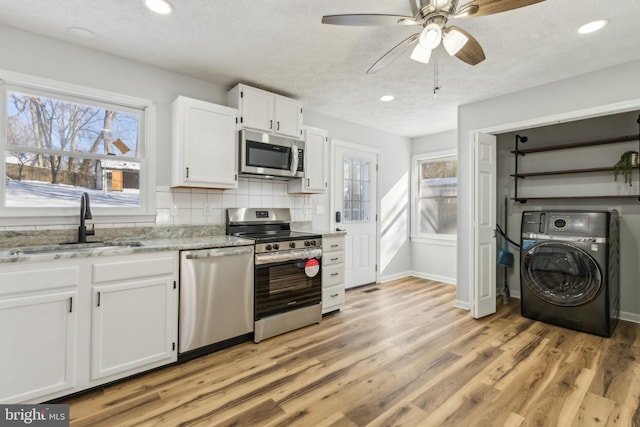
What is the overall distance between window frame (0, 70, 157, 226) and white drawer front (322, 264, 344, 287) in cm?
182

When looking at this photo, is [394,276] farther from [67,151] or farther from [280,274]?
[67,151]

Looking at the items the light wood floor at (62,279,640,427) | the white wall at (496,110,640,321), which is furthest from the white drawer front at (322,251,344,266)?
the white wall at (496,110,640,321)

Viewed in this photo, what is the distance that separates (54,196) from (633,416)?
423 centimetres

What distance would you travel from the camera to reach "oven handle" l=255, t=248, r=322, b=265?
281cm

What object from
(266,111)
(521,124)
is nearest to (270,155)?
(266,111)

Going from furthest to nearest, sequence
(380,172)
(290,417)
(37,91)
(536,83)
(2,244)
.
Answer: (380,172), (536,83), (37,91), (2,244), (290,417)

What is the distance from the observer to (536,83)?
317cm

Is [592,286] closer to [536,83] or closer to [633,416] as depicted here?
[633,416]

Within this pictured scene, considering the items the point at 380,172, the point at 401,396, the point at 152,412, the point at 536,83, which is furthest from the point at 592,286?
the point at 152,412

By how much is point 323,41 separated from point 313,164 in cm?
148

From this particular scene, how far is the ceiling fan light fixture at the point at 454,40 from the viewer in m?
1.84

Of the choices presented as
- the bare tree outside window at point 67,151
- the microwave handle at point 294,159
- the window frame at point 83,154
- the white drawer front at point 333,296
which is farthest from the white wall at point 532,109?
the bare tree outside window at point 67,151

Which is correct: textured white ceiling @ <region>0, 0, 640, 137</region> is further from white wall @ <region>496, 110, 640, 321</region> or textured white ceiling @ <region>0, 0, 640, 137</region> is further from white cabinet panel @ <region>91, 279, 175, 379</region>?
white cabinet panel @ <region>91, 279, 175, 379</region>

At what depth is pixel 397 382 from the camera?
2172 millimetres
